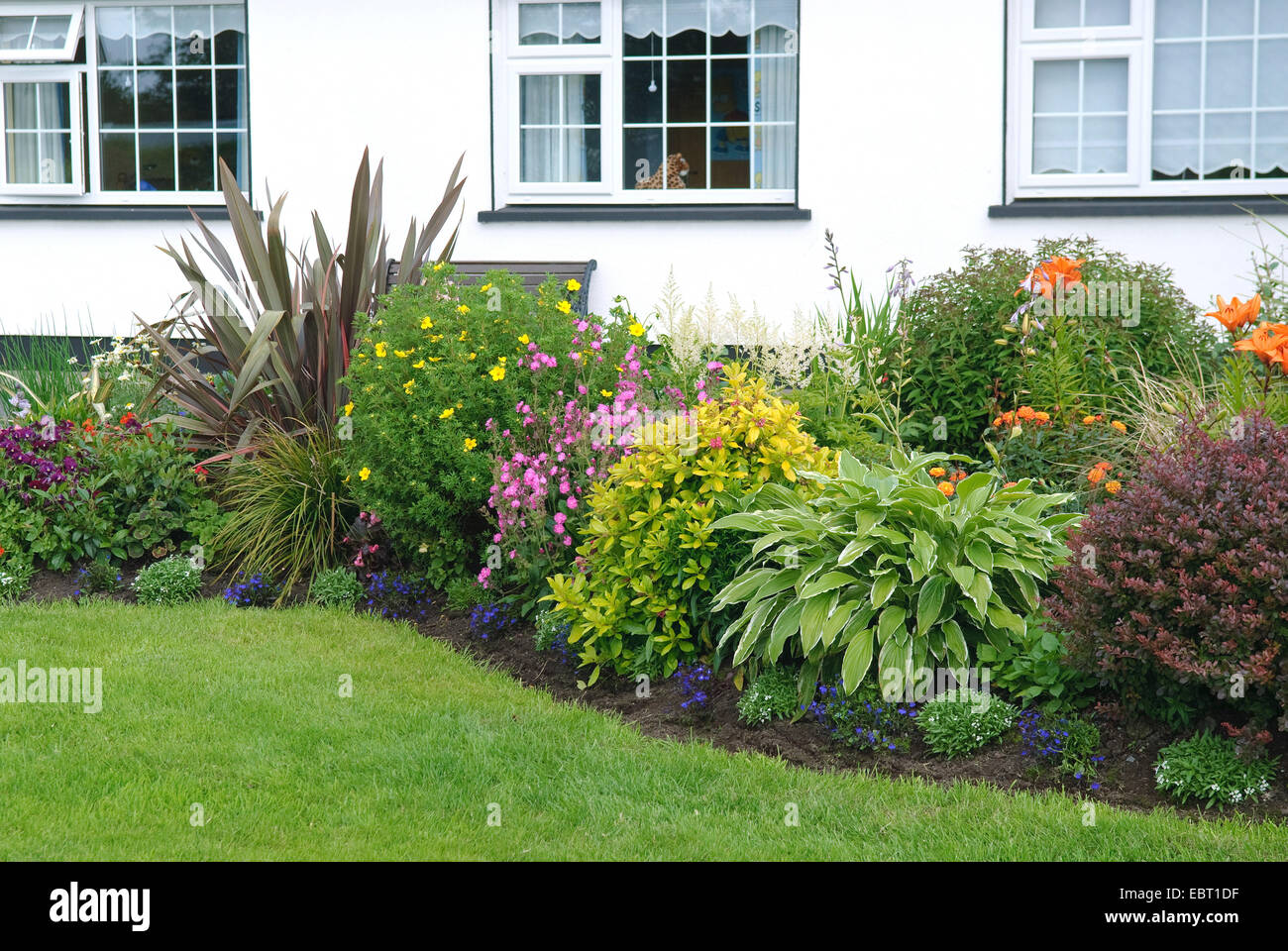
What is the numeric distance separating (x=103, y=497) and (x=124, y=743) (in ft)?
7.93

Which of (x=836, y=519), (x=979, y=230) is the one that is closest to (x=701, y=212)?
(x=979, y=230)

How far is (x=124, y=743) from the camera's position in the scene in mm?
3998

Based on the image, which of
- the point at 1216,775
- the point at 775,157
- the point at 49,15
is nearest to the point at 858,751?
the point at 1216,775

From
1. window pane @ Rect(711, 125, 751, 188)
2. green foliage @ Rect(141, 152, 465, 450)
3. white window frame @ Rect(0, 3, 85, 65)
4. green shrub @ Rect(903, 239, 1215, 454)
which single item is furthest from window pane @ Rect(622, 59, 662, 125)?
white window frame @ Rect(0, 3, 85, 65)

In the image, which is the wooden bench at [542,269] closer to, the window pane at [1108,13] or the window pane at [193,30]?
the window pane at [193,30]

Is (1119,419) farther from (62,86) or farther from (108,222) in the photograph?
(62,86)

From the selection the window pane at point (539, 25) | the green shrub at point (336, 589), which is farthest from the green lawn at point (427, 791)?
the window pane at point (539, 25)

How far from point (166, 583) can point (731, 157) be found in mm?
4705

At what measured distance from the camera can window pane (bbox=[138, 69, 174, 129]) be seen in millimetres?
8695

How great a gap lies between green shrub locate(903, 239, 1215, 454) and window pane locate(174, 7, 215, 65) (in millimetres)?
5459

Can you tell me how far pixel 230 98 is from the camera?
8.68 meters

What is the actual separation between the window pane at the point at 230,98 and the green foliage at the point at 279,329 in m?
1.97

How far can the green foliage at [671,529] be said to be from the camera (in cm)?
457

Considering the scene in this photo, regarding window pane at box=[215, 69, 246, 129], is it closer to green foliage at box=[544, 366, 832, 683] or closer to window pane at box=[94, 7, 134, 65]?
window pane at box=[94, 7, 134, 65]
